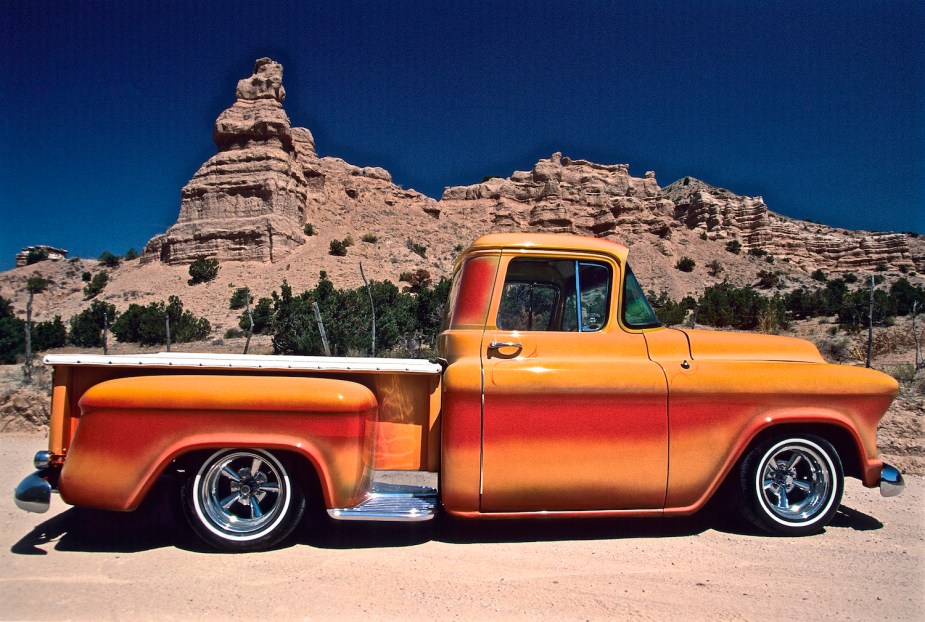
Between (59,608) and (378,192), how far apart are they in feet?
217

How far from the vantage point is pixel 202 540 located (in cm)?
354

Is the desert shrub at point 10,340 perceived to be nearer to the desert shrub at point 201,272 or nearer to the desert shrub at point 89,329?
the desert shrub at point 89,329

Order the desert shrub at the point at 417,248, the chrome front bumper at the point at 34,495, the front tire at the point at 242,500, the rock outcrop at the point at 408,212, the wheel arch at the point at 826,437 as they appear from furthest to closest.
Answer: the desert shrub at the point at 417,248 < the rock outcrop at the point at 408,212 < the wheel arch at the point at 826,437 < the front tire at the point at 242,500 < the chrome front bumper at the point at 34,495

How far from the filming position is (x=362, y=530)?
3908 millimetres

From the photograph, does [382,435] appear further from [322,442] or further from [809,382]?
[809,382]

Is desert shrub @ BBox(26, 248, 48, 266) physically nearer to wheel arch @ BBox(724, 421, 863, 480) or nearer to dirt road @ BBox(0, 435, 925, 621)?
dirt road @ BBox(0, 435, 925, 621)

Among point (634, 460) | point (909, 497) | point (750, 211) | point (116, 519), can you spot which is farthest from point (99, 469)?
point (750, 211)

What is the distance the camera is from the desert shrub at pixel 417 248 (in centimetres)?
5569

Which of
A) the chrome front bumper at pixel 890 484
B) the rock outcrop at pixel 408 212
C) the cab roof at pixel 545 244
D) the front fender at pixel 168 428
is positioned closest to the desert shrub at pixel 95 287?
the rock outcrop at pixel 408 212

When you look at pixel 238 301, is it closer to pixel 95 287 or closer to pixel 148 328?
pixel 148 328

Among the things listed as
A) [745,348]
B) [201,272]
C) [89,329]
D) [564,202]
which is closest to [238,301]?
[201,272]

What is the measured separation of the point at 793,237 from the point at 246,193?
64388 mm

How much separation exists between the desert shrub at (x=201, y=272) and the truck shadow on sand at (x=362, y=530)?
44026mm

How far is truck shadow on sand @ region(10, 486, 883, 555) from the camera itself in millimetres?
3613
